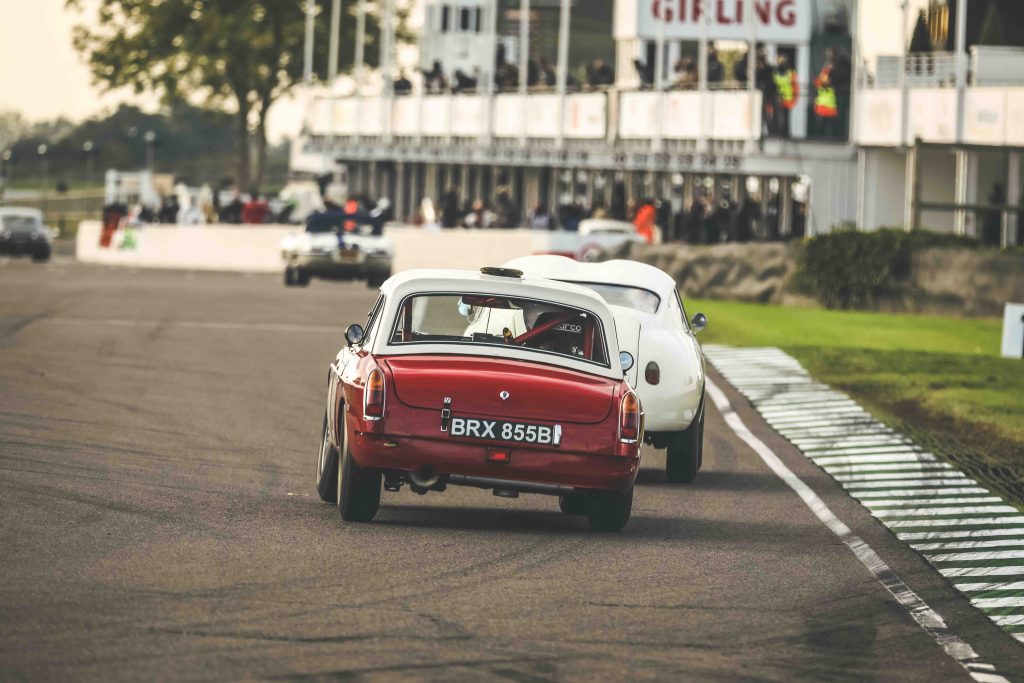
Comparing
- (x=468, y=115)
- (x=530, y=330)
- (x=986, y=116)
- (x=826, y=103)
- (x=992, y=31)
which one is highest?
(x=992, y=31)

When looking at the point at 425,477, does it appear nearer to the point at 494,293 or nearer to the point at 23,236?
the point at 494,293

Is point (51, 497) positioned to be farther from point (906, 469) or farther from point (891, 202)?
point (891, 202)

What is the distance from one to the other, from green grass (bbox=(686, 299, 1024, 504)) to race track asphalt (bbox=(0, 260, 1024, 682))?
1579 millimetres

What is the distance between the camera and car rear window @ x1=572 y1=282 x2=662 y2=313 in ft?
50.6

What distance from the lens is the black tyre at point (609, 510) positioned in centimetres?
1179

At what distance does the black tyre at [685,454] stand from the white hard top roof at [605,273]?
1224 millimetres

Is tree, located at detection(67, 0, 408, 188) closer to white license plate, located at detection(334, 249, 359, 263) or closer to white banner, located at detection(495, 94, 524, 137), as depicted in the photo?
white banner, located at detection(495, 94, 524, 137)

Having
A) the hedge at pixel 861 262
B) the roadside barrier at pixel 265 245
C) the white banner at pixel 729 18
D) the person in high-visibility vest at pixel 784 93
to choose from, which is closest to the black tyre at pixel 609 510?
the hedge at pixel 861 262

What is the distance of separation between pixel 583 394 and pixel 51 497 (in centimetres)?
293

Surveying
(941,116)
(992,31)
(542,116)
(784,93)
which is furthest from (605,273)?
(542,116)

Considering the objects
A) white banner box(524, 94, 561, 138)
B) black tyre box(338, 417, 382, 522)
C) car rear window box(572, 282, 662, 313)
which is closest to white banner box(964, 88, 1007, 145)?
white banner box(524, 94, 561, 138)

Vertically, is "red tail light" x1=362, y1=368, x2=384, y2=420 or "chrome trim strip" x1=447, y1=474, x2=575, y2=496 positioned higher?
"red tail light" x1=362, y1=368, x2=384, y2=420

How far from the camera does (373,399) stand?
1126 cm

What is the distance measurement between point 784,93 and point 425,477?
37.5 meters
